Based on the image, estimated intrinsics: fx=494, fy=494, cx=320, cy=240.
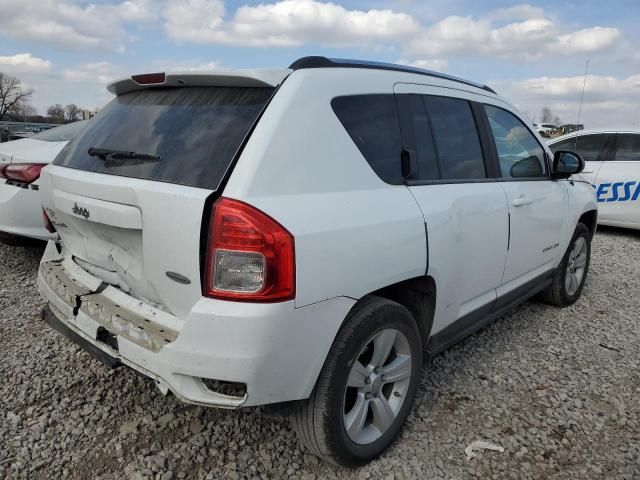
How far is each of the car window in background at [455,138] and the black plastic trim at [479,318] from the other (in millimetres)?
797

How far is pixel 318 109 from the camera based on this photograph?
6.52ft

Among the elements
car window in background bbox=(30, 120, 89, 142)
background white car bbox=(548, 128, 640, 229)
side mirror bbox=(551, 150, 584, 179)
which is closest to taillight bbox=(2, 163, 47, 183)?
car window in background bbox=(30, 120, 89, 142)

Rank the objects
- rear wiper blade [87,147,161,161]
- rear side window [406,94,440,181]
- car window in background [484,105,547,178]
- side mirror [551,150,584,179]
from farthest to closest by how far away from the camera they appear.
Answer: side mirror [551,150,584,179] → car window in background [484,105,547,178] → rear side window [406,94,440,181] → rear wiper blade [87,147,161,161]

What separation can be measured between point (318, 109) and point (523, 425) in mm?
1966

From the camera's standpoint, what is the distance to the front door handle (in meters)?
3.05

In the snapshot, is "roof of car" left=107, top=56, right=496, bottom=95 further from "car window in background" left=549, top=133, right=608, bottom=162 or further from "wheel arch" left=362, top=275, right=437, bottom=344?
"car window in background" left=549, top=133, right=608, bottom=162

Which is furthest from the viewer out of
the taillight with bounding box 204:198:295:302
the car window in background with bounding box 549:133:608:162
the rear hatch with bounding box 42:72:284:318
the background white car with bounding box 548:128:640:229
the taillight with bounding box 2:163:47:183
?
the car window in background with bounding box 549:133:608:162

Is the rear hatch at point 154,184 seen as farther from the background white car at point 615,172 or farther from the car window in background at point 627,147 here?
the car window in background at point 627,147

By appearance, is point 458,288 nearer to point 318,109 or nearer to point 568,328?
point 318,109

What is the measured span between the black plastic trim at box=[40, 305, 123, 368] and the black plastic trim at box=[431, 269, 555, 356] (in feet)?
5.07

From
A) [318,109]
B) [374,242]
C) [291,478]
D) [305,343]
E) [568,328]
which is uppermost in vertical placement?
[318,109]

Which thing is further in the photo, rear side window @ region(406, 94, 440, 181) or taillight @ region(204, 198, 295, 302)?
rear side window @ region(406, 94, 440, 181)

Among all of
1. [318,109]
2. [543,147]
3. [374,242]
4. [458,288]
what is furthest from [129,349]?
[543,147]

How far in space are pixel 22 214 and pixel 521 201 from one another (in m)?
3.91
